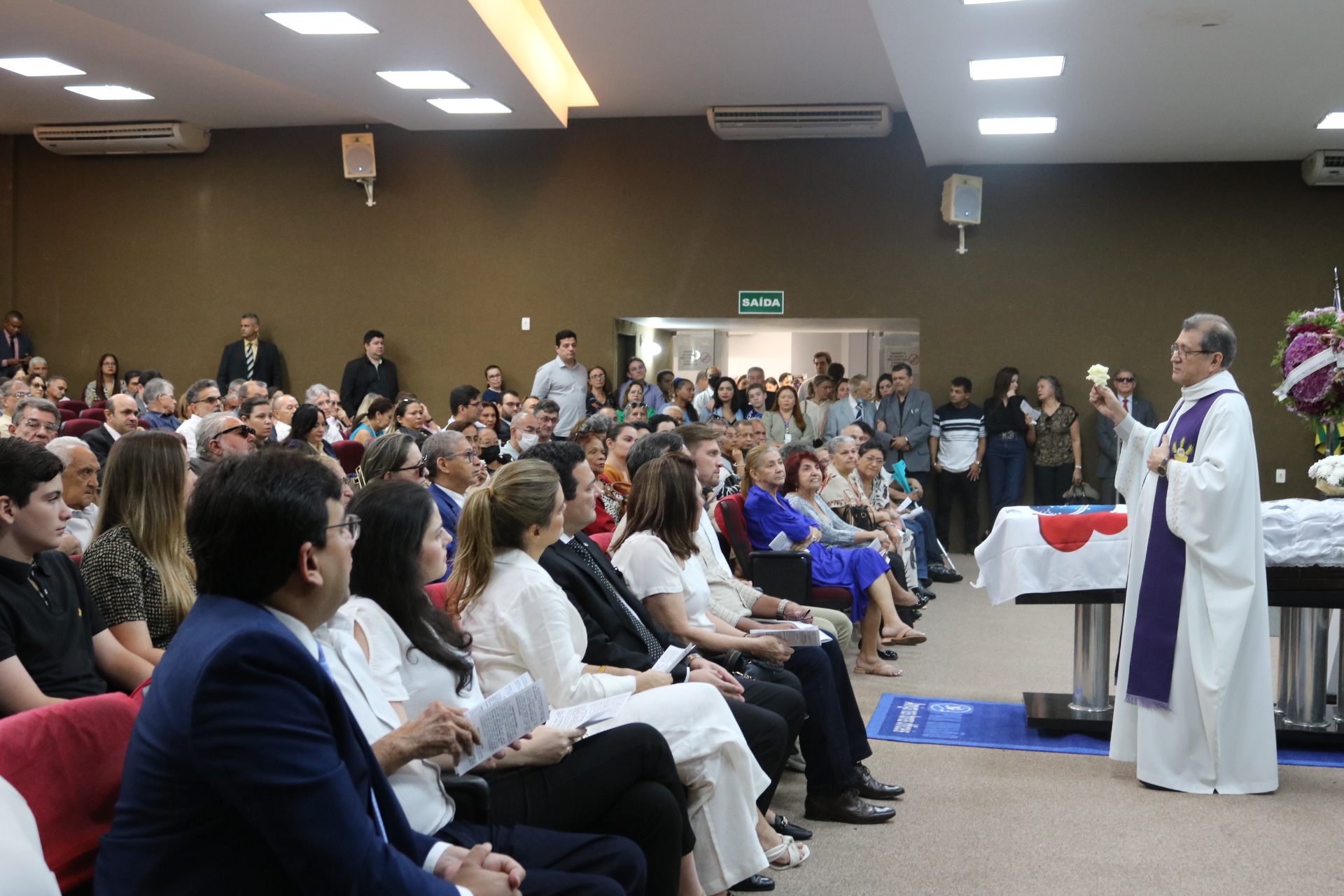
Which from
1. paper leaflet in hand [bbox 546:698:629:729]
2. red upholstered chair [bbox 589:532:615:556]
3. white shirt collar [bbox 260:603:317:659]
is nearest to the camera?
white shirt collar [bbox 260:603:317:659]

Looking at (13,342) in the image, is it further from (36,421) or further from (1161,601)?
(1161,601)

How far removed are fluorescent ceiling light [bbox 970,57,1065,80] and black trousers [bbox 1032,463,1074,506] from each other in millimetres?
3856

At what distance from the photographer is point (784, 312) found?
1034 cm

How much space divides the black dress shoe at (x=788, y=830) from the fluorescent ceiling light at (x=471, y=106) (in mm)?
7121

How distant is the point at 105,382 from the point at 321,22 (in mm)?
5895

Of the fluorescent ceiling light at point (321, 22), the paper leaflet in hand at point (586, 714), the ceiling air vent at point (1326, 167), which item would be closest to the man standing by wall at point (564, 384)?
the fluorescent ceiling light at point (321, 22)

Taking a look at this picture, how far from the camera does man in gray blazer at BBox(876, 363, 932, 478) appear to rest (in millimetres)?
9984

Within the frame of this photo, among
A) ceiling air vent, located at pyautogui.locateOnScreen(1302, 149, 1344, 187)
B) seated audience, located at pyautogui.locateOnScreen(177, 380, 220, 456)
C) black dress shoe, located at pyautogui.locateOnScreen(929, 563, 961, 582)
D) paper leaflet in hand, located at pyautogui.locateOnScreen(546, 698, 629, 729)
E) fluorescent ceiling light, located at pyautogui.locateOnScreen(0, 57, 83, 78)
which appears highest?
fluorescent ceiling light, located at pyautogui.locateOnScreen(0, 57, 83, 78)

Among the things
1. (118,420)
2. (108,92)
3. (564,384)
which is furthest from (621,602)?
(108,92)

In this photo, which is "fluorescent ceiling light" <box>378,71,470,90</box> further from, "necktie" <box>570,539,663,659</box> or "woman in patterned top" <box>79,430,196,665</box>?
"necktie" <box>570,539,663,659</box>

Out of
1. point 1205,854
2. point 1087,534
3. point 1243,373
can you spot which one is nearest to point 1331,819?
point 1205,854

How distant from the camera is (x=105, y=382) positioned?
11.2 metres

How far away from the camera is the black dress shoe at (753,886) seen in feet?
9.61

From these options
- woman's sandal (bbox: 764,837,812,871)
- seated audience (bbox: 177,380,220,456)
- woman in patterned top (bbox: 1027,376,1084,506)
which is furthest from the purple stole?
woman in patterned top (bbox: 1027,376,1084,506)
